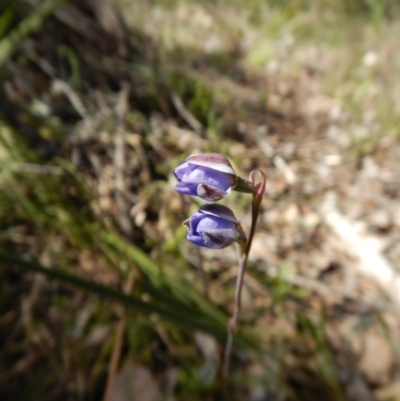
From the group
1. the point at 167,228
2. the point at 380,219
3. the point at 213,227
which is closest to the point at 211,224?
the point at 213,227

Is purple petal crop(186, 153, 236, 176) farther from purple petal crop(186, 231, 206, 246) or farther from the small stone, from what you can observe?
the small stone

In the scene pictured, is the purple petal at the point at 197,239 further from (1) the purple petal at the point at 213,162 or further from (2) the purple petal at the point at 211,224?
(1) the purple petal at the point at 213,162

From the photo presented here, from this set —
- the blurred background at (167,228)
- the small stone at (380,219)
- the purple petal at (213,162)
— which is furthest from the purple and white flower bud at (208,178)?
the small stone at (380,219)

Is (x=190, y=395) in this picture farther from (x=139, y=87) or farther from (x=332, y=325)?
(x=139, y=87)

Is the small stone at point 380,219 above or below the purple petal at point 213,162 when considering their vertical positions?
above

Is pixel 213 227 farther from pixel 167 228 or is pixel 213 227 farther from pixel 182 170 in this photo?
pixel 167 228

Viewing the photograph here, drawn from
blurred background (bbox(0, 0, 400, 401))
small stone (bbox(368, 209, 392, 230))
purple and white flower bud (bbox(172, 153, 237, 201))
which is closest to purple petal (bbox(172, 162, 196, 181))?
purple and white flower bud (bbox(172, 153, 237, 201))

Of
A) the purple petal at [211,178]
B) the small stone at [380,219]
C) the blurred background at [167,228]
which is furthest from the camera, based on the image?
the small stone at [380,219]
